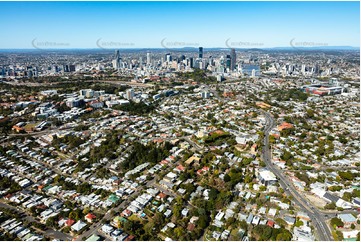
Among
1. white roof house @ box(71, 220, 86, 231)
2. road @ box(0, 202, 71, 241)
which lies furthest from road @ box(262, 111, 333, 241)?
road @ box(0, 202, 71, 241)

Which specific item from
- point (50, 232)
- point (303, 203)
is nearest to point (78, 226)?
point (50, 232)

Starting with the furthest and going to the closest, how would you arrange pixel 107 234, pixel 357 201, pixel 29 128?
pixel 29 128, pixel 357 201, pixel 107 234

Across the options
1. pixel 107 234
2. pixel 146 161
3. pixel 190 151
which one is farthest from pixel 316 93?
pixel 107 234

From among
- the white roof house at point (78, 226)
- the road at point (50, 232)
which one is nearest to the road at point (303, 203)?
the white roof house at point (78, 226)

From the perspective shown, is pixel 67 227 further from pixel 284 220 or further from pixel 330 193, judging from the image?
pixel 330 193

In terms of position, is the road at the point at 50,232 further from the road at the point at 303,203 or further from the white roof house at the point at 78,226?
the road at the point at 303,203

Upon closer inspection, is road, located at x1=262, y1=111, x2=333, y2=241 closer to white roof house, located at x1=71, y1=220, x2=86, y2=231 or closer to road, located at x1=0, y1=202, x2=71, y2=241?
white roof house, located at x1=71, y1=220, x2=86, y2=231

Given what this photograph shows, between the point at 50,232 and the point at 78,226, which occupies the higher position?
the point at 78,226

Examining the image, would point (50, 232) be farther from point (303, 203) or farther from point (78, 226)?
point (303, 203)

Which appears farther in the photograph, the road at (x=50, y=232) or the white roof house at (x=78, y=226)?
the white roof house at (x=78, y=226)

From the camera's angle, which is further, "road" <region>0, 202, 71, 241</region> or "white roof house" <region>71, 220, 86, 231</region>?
"white roof house" <region>71, 220, 86, 231</region>

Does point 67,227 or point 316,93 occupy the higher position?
point 316,93
